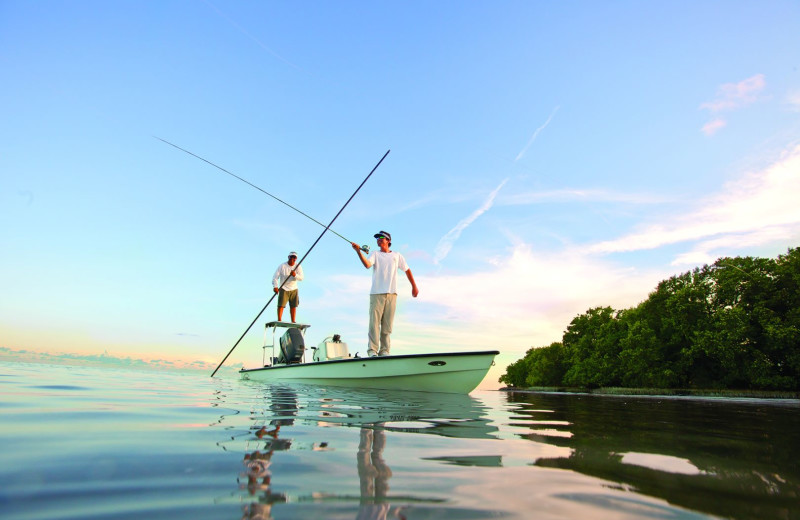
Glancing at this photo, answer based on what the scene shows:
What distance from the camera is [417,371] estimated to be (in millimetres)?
9586

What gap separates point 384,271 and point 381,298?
2.07 feet

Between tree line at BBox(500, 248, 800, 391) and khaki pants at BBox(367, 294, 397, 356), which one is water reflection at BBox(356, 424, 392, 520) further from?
tree line at BBox(500, 248, 800, 391)

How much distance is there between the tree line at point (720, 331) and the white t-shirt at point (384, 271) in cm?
4131

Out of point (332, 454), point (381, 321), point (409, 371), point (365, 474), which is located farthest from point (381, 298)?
point (365, 474)

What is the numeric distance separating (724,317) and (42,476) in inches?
1948

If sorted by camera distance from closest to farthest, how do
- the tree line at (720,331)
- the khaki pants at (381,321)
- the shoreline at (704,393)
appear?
the khaki pants at (381,321)
the shoreline at (704,393)
the tree line at (720,331)

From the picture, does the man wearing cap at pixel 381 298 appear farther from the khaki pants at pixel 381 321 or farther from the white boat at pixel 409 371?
the white boat at pixel 409 371

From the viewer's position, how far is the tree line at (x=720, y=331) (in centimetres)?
3928

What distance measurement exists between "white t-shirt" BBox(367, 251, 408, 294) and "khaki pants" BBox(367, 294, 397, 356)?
0.53ft

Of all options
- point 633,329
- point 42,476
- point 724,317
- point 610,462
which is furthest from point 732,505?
point 633,329

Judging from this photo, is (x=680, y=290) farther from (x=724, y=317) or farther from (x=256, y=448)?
(x=256, y=448)

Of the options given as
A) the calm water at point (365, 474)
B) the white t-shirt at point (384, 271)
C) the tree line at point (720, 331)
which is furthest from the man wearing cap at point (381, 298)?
the tree line at point (720, 331)

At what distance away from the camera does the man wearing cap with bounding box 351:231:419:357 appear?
1055 cm

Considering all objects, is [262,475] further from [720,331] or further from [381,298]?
[720,331]
